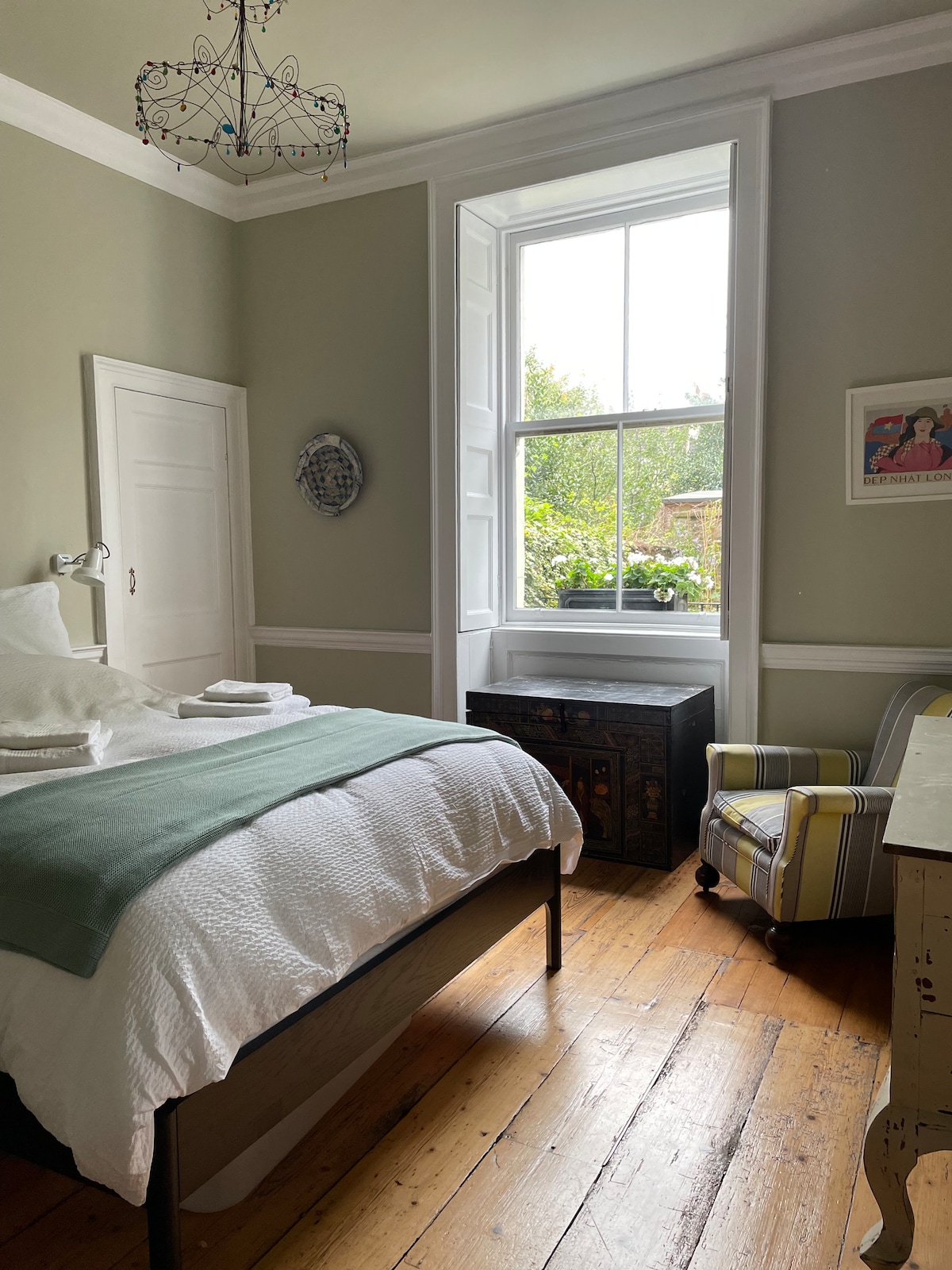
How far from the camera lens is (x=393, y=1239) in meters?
1.68

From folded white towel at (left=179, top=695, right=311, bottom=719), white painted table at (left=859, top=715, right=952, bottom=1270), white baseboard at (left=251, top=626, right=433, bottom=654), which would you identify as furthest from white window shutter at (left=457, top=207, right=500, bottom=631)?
white painted table at (left=859, top=715, right=952, bottom=1270)

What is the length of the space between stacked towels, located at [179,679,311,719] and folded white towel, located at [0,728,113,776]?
1.88ft

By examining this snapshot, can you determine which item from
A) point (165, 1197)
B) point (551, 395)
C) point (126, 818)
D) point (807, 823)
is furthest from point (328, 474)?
point (165, 1197)

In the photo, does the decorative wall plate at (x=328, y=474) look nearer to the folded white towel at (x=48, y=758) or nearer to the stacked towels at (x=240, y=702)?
the stacked towels at (x=240, y=702)

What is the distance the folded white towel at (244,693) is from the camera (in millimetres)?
3002

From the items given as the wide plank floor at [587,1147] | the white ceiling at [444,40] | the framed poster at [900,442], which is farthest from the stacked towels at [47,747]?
the framed poster at [900,442]

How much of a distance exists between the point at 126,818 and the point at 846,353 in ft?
10.1

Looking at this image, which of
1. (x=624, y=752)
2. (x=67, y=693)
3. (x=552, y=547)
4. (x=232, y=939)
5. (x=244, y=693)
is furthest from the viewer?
Answer: (x=552, y=547)

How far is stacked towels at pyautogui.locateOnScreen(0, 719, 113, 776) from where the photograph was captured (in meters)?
2.23

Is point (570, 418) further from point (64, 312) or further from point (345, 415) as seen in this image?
point (64, 312)

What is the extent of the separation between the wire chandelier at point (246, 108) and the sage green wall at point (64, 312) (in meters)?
0.36

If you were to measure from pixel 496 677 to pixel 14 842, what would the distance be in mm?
3104

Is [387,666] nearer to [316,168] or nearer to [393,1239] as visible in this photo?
[316,168]

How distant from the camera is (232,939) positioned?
1531mm
